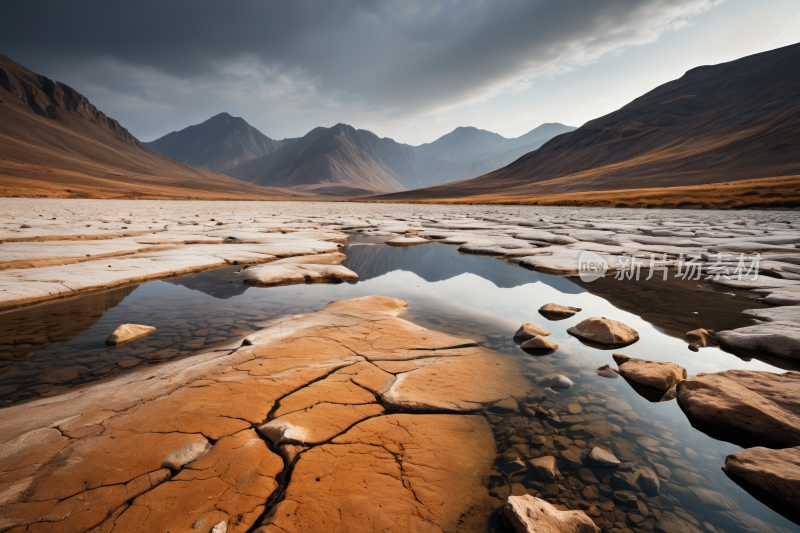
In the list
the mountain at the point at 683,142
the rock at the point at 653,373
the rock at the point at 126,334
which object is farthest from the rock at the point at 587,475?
the mountain at the point at 683,142

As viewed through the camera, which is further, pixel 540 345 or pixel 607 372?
pixel 540 345

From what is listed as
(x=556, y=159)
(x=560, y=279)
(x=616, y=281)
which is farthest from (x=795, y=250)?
(x=556, y=159)

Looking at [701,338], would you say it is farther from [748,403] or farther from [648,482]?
[648,482]

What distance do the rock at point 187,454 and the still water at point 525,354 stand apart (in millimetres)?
1345

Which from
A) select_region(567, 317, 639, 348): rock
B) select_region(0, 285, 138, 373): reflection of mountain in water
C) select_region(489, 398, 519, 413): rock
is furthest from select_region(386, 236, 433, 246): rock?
select_region(489, 398, 519, 413): rock

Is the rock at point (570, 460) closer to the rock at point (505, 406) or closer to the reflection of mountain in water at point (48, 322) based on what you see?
the rock at point (505, 406)

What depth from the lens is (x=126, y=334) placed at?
301cm

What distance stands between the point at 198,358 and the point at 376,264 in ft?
15.6

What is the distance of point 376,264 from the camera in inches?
281

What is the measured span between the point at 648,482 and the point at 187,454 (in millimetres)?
2171

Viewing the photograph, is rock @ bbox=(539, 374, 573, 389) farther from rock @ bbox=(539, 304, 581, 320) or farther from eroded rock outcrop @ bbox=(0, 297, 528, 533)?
rock @ bbox=(539, 304, 581, 320)

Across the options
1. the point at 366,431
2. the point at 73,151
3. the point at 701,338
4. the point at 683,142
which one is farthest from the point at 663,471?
the point at 73,151

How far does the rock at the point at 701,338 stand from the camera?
3021mm

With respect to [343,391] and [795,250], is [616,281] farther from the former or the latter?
[343,391]
